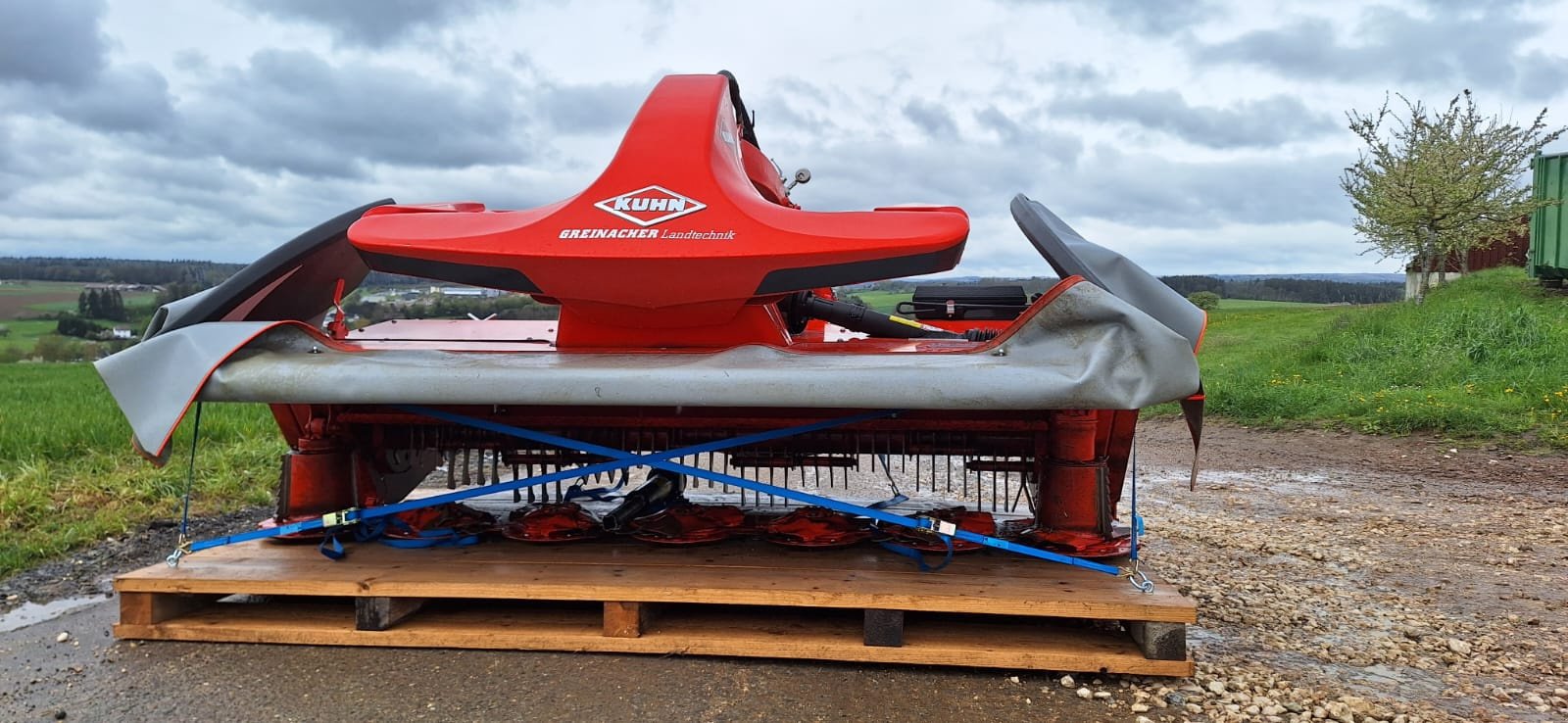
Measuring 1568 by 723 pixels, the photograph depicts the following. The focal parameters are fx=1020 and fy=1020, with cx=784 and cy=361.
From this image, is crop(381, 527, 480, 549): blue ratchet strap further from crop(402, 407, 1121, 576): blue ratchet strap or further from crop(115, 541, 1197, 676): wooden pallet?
crop(402, 407, 1121, 576): blue ratchet strap

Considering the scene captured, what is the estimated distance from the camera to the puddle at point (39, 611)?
376 centimetres

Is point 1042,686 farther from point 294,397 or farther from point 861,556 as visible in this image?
point 294,397

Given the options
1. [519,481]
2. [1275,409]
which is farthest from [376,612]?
[1275,409]

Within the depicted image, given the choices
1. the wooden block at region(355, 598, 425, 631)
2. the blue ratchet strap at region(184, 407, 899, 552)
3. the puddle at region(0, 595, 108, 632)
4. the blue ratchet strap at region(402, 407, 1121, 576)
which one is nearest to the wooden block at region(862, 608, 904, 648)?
the blue ratchet strap at region(402, 407, 1121, 576)

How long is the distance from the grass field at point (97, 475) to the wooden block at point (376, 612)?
2.31m

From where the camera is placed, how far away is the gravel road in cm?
286

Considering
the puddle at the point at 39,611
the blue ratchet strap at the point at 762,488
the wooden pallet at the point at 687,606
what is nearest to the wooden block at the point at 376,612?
the wooden pallet at the point at 687,606

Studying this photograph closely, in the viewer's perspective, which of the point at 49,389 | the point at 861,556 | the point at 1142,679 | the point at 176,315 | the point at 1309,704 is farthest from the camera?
the point at 49,389

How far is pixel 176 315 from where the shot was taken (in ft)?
11.2

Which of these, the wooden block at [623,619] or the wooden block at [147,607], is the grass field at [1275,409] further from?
the wooden block at [623,619]

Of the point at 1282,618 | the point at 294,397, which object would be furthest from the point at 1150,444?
the point at 294,397

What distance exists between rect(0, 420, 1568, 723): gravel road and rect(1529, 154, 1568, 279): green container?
1181 centimetres

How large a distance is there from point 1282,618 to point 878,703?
71.1 inches

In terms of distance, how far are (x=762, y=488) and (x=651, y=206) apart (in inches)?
39.8
